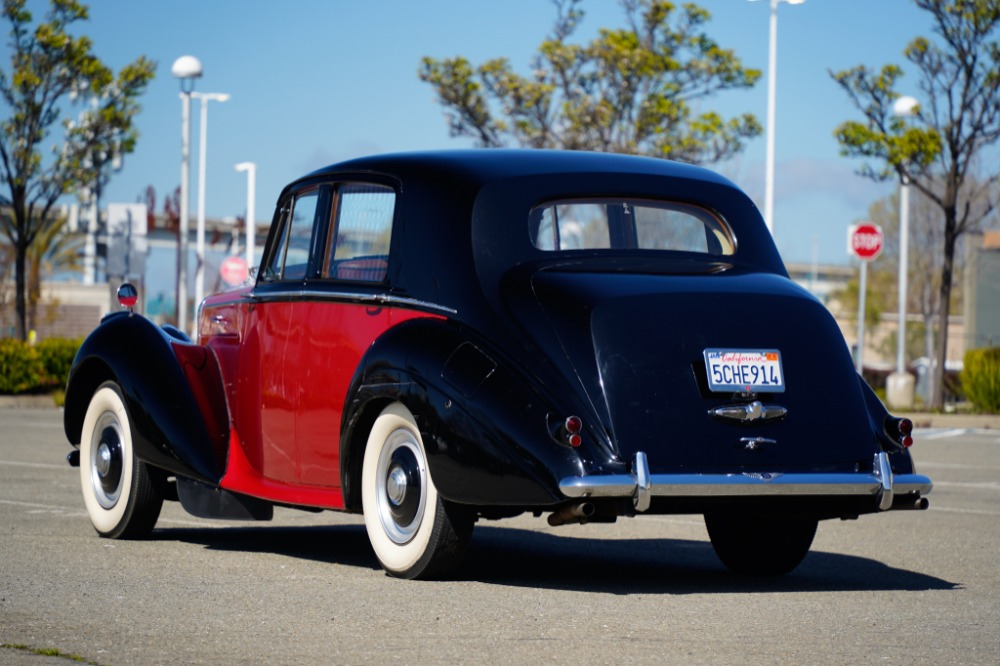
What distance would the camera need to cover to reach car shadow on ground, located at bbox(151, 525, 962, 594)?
7.41 meters

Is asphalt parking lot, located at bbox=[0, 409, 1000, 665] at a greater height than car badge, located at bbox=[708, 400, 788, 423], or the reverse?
car badge, located at bbox=[708, 400, 788, 423]

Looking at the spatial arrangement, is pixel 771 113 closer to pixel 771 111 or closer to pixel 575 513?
pixel 771 111

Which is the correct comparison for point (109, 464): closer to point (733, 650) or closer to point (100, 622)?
point (100, 622)

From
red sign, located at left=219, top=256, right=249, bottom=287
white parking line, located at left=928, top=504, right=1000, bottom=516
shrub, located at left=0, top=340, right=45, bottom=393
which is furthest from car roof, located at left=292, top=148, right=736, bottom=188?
red sign, located at left=219, top=256, right=249, bottom=287

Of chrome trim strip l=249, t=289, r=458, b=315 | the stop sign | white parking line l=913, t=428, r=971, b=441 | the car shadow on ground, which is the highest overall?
the stop sign

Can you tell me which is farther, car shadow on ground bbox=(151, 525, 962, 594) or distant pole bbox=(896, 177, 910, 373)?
distant pole bbox=(896, 177, 910, 373)

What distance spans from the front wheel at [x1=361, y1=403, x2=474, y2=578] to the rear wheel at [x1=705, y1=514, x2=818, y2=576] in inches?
58.6

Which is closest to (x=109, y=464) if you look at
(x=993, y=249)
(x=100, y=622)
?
(x=100, y=622)

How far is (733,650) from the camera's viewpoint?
214 inches

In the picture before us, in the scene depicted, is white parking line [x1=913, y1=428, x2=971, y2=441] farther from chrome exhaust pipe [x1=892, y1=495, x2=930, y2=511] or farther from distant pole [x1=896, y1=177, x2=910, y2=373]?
chrome exhaust pipe [x1=892, y1=495, x2=930, y2=511]

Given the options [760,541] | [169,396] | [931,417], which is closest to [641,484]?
[760,541]

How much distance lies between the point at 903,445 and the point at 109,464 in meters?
4.18

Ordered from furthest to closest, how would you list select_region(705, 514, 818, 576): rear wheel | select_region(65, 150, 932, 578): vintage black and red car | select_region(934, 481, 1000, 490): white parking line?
select_region(934, 481, 1000, 490): white parking line < select_region(705, 514, 818, 576): rear wheel < select_region(65, 150, 932, 578): vintage black and red car

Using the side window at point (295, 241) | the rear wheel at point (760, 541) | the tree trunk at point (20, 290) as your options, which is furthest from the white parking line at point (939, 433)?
the tree trunk at point (20, 290)
